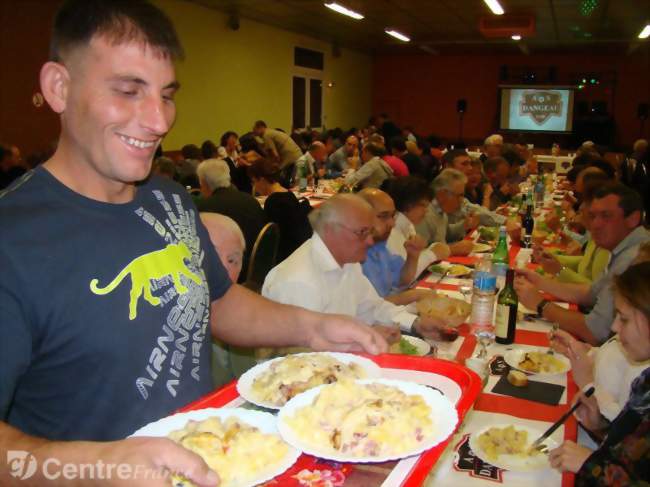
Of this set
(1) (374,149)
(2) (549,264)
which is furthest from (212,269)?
(1) (374,149)

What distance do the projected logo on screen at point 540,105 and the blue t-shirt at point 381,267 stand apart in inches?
599

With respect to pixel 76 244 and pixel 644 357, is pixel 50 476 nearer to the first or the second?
pixel 76 244

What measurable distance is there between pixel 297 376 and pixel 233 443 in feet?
0.95

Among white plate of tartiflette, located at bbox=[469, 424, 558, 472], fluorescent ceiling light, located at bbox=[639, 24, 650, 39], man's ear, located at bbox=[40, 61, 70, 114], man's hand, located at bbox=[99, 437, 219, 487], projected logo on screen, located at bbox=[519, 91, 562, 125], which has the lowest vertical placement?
white plate of tartiflette, located at bbox=[469, 424, 558, 472]

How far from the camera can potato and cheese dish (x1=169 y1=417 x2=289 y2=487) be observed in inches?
33.1

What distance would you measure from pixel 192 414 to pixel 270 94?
12.4m

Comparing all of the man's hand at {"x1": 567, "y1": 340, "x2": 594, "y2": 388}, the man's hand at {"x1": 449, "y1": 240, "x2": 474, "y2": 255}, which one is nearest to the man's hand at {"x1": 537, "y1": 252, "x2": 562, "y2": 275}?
the man's hand at {"x1": 449, "y1": 240, "x2": 474, "y2": 255}

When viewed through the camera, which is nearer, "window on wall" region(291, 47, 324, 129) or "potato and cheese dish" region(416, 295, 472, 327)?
"potato and cheese dish" region(416, 295, 472, 327)

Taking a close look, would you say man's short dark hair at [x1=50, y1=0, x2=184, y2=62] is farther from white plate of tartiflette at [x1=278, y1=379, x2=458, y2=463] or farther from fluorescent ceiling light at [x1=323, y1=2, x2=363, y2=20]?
fluorescent ceiling light at [x1=323, y1=2, x2=363, y2=20]

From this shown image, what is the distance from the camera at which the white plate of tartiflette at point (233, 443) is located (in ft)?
2.74

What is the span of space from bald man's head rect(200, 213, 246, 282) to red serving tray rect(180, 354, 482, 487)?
1517 mm

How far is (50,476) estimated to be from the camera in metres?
0.78

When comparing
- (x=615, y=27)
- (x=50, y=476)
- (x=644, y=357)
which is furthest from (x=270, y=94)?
(x=50, y=476)

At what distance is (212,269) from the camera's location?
Result: 141 cm
